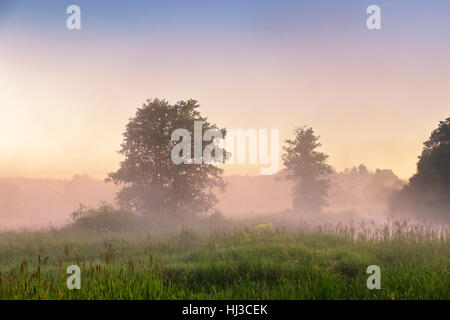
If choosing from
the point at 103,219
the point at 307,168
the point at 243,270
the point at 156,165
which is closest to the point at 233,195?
the point at 307,168

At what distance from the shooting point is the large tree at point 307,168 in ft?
113

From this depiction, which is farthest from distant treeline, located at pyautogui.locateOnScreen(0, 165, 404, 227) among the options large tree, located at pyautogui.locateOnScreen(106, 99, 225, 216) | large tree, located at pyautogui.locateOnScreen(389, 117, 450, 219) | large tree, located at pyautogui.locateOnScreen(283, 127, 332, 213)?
large tree, located at pyautogui.locateOnScreen(106, 99, 225, 216)

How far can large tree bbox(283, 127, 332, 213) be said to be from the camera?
34.6 m

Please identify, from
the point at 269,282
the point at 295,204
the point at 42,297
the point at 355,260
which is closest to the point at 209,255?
the point at 269,282

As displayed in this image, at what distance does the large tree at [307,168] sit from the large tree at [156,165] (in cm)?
1394

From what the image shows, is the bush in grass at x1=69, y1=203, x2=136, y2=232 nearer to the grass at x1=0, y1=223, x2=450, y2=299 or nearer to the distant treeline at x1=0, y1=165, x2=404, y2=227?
the grass at x1=0, y1=223, x2=450, y2=299

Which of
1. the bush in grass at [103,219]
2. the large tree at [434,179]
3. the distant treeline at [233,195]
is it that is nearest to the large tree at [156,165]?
the bush in grass at [103,219]

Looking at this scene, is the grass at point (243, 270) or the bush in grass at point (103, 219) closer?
the grass at point (243, 270)

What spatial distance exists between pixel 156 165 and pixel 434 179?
2099 centimetres

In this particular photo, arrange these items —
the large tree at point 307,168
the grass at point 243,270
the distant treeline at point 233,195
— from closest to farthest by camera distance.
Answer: the grass at point 243,270, the large tree at point 307,168, the distant treeline at point 233,195

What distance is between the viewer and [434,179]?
23.5m

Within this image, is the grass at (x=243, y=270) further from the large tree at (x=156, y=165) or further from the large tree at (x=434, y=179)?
the large tree at (x=434, y=179)
